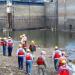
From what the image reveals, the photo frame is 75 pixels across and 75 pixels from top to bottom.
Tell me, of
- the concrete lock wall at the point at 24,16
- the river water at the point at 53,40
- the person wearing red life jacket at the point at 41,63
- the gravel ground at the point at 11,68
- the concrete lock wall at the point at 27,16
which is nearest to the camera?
the person wearing red life jacket at the point at 41,63

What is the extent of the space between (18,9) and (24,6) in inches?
64.0

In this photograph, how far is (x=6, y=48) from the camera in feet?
84.5

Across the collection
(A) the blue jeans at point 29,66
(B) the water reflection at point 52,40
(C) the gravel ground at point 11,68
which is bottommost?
(B) the water reflection at point 52,40

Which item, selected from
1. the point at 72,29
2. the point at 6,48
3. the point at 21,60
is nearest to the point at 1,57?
the point at 6,48

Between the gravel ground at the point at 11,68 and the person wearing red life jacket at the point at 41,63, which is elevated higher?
the person wearing red life jacket at the point at 41,63

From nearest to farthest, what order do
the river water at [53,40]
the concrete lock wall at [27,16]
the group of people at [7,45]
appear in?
the group of people at [7,45], the river water at [53,40], the concrete lock wall at [27,16]

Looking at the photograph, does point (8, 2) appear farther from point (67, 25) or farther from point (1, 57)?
point (1, 57)

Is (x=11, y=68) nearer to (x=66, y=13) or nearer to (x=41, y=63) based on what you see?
(x=41, y=63)

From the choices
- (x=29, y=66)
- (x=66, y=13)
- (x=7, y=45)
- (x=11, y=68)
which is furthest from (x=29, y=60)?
(x=66, y=13)

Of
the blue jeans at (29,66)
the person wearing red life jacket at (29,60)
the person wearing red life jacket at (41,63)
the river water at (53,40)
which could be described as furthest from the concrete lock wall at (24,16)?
the person wearing red life jacket at (29,60)

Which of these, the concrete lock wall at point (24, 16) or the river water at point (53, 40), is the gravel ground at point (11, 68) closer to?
the river water at point (53, 40)

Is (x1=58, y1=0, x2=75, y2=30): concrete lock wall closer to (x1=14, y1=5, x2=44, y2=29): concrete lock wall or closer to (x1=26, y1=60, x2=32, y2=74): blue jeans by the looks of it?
(x1=14, y1=5, x2=44, y2=29): concrete lock wall

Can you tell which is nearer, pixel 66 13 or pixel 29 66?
pixel 29 66

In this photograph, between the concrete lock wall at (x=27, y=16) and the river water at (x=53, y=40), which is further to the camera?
the concrete lock wall at (x=27, y=16)
